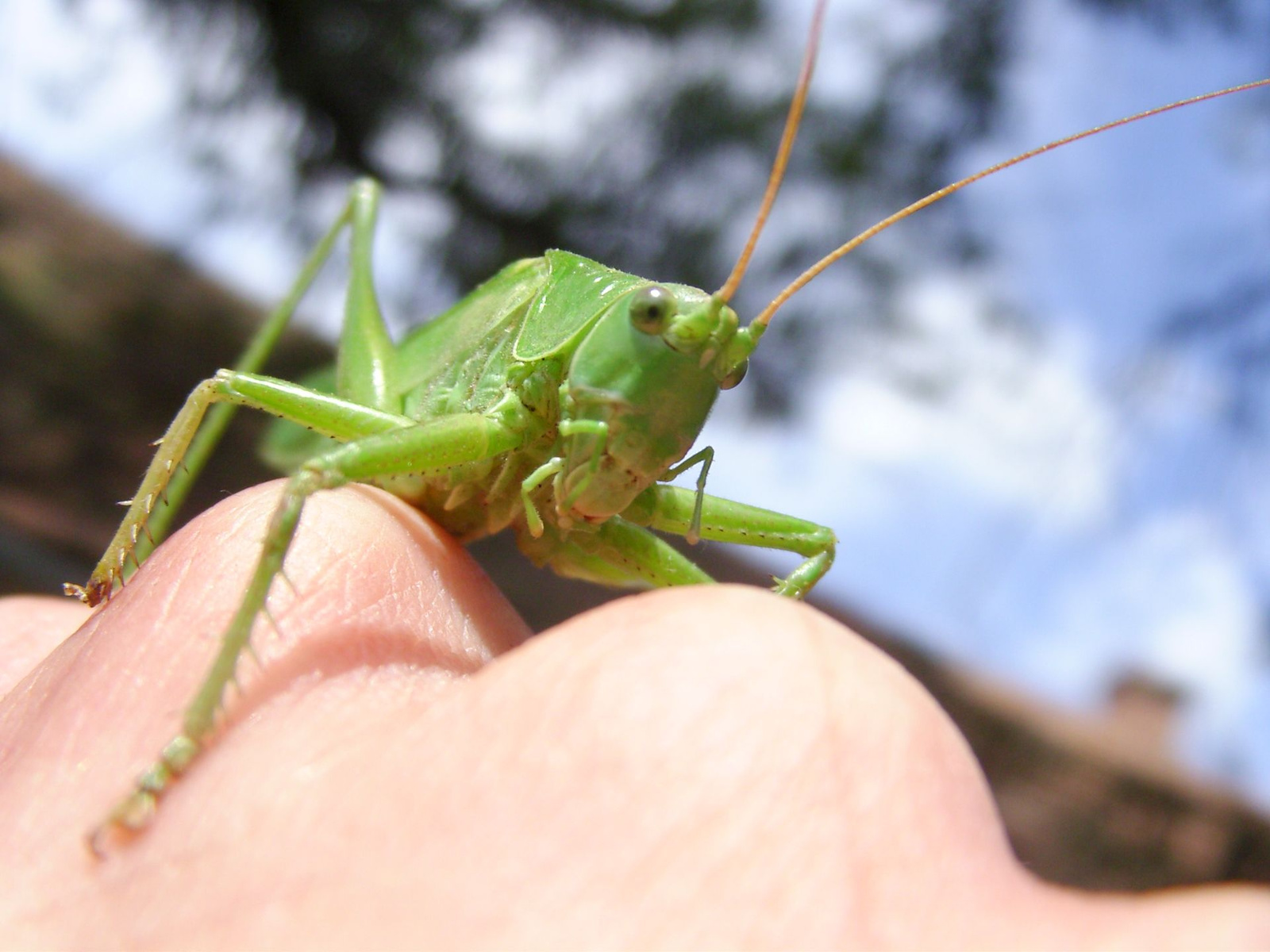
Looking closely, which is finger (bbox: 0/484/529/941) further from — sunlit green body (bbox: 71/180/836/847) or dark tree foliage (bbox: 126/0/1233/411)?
dark tree foliage (bbox: 126/0/1233/411)

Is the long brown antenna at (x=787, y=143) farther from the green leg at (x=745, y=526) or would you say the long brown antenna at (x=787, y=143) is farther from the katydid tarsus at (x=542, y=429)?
the green leg at (x=745, y=526)

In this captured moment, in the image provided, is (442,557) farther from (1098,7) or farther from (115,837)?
(1098,7)

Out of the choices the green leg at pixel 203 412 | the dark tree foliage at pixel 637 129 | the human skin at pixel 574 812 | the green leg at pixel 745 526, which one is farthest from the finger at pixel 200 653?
the dark tree foliage at pixel 637 129

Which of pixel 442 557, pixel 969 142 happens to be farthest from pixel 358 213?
pixel 969 142

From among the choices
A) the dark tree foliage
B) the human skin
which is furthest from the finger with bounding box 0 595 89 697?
the dark tree foliage

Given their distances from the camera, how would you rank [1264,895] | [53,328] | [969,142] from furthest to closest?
[53,328] < [969,142] < [1264,895]

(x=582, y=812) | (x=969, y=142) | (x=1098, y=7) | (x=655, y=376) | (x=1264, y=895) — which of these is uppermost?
(x=1098, y=7)

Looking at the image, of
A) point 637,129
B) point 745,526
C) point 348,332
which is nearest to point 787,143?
point 745,526
